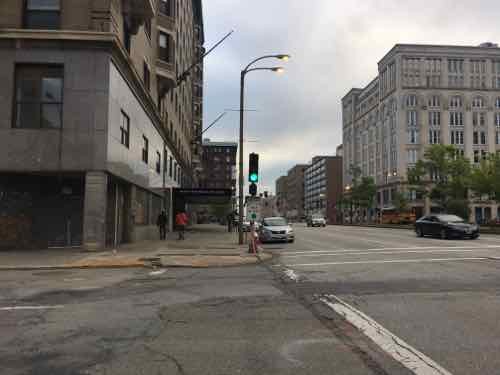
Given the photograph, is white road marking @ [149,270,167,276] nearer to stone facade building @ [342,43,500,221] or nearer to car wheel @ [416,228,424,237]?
car wheel @ [416,228,424,237]

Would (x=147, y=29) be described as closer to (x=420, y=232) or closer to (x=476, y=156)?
(x=420, y=232)

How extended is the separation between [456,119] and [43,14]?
88.8 meters

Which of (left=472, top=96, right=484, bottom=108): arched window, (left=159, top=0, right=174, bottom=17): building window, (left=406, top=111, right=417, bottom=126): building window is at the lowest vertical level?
(left=159, top=0, right=174, bottom=17): building window

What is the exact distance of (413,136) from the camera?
88500 millimetres

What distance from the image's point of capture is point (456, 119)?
8956 cm

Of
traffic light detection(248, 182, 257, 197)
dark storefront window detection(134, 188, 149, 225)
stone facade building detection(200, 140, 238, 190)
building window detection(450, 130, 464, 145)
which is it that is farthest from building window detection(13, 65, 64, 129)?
stone facade building detection(200, 140, 238, 190)

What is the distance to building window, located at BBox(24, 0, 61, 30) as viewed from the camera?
17.2 m

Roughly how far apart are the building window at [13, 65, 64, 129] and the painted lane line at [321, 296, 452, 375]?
14.1m

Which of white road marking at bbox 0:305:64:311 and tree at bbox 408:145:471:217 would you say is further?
tree at bbox 408:145:471:217

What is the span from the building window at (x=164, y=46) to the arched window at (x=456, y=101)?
249ft

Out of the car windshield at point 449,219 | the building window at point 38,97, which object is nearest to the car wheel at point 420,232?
the car windshield at point 449,219

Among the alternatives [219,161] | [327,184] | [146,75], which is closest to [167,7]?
[146,75]

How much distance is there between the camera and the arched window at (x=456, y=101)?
8944cm

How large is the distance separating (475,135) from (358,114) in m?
31.8
